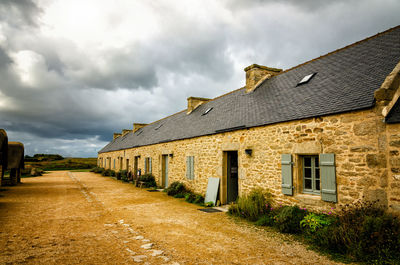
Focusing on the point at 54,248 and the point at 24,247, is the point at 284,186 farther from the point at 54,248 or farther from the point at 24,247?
the point at 24,247

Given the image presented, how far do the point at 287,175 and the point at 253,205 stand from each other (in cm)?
144

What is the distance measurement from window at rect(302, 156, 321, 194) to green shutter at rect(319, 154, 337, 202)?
17.8 inches

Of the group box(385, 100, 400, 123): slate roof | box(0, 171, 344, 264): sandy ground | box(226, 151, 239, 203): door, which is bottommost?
box(0, 171, 344, 264): sandy ground

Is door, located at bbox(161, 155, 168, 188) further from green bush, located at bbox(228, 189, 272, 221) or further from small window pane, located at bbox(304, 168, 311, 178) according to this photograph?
small window pane, located at bbox(304, 168, 311, 178)

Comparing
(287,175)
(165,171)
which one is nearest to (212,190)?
(287,175)

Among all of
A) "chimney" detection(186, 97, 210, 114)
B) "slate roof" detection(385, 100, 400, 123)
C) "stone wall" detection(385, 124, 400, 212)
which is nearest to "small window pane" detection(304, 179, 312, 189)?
"stone wall" detection(385, 124, 400, 212)

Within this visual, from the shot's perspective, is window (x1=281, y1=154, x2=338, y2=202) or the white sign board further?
the white sign board

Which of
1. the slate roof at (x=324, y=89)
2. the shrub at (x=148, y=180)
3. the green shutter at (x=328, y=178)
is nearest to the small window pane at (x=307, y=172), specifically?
the green shutter at (x=328, y=178)

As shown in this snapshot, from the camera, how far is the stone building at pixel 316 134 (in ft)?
16.5

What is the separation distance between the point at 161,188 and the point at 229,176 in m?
6.40

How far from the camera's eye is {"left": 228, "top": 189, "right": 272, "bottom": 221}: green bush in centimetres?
715

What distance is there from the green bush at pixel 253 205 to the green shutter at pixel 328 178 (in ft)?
6.09

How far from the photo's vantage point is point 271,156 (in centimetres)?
741

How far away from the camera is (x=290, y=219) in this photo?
19.6ft
